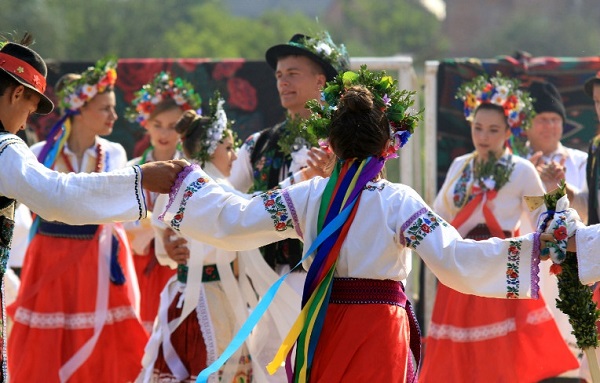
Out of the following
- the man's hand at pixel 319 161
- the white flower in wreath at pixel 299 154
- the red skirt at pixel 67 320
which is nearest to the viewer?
the man's hand at pixel 319 161

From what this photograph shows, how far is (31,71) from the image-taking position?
508 cm

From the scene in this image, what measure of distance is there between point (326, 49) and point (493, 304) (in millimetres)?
1818

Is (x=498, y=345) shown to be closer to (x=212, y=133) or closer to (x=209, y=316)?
(x=209, y=316)

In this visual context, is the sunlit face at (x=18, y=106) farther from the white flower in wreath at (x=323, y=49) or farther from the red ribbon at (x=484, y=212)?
the red ribbon at (x=484, y=212)

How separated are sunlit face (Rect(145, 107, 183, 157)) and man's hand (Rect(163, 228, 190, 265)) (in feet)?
5.80

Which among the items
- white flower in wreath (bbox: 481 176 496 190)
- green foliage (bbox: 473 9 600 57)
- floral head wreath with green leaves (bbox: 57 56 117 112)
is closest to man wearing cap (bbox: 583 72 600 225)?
white flower in wreath (bbox: 481 176 496 190)

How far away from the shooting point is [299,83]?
6.49 meters

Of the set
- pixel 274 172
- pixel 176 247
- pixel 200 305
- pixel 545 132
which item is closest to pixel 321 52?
pixel 274 172

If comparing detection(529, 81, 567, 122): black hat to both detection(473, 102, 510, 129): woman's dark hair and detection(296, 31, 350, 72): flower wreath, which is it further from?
detection(296, 31, 350, 72): flower wreath

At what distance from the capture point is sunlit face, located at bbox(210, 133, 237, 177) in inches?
253

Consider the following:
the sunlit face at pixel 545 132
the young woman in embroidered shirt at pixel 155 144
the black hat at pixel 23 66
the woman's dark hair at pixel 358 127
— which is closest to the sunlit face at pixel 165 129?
the young woman in embroidered shirt at pixel 155 144

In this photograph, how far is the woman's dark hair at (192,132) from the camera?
651 cm

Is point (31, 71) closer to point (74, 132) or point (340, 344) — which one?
point (340, 344)

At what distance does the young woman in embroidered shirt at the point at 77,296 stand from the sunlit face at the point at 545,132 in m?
3.05
